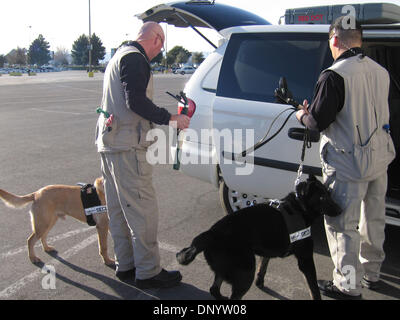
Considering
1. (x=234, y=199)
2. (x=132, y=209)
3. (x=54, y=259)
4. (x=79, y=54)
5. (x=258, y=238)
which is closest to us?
(x=258, y=238)

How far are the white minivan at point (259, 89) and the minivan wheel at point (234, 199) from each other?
1cm

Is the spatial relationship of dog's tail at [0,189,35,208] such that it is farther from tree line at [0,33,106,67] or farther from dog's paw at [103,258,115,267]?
tree line at [0,33,106,67]

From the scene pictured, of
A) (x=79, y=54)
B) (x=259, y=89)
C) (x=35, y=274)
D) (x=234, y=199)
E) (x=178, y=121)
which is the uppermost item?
(x=79, y=54)

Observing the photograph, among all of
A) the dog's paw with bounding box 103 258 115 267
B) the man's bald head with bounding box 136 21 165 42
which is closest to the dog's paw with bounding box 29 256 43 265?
the dog's paw with bounding box 103 258 115 267

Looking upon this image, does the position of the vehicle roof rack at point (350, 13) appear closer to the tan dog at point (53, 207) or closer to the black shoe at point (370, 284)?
the black shoe at point (370, 284)

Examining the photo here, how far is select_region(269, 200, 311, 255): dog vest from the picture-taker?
2.71 meters

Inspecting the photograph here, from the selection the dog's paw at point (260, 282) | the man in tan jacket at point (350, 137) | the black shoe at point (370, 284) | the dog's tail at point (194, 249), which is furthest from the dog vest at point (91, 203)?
the black shoe at point (370, 284)

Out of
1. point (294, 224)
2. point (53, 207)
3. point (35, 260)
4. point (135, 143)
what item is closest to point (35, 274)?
point (35, 260)

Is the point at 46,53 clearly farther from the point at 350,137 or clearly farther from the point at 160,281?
the point at 350,137

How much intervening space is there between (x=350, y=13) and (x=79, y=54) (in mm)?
106524

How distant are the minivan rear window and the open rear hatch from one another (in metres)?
0.30

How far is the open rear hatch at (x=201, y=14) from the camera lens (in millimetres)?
4020

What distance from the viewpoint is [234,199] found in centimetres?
416
